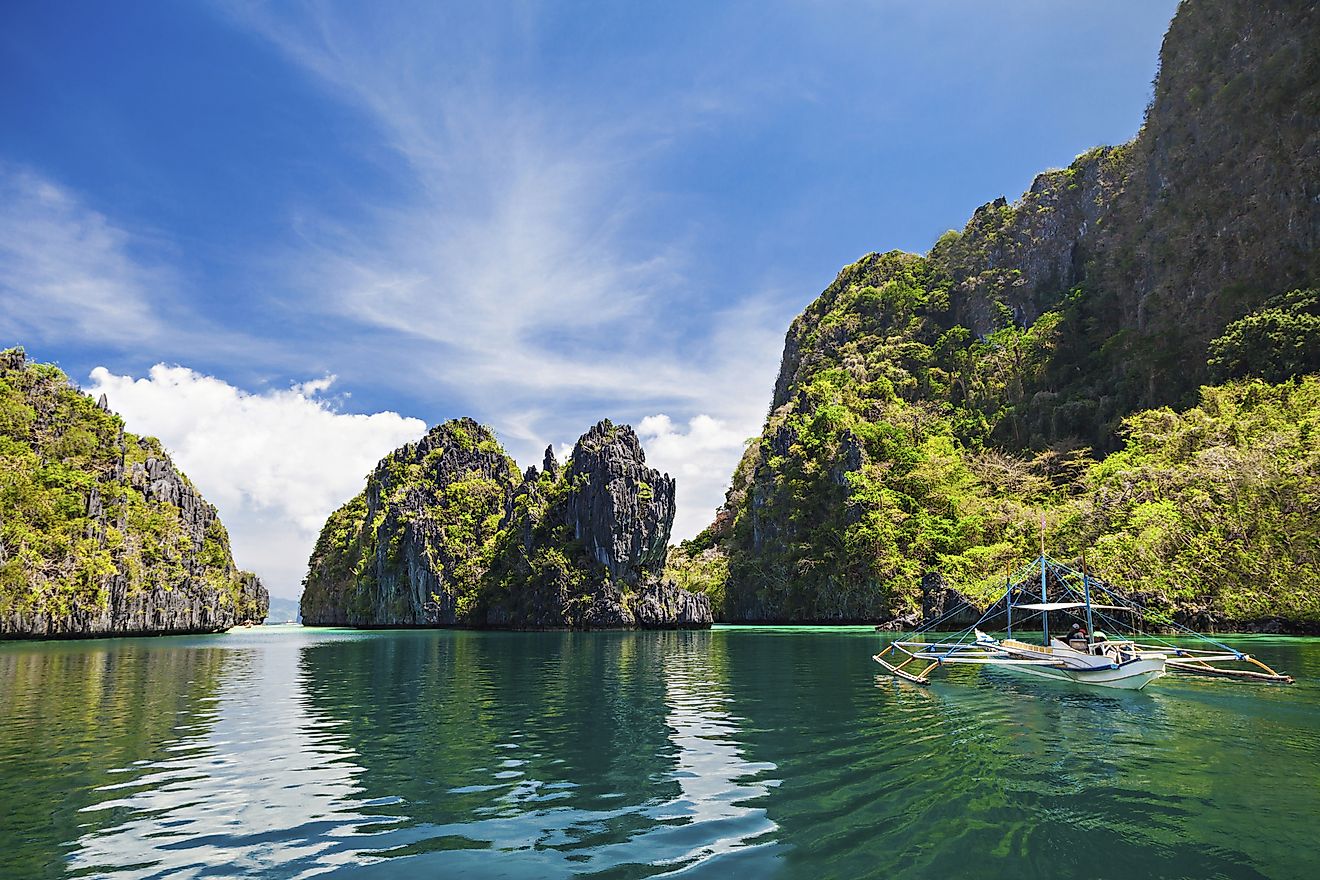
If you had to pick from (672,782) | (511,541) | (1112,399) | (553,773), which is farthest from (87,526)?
(1112,399)

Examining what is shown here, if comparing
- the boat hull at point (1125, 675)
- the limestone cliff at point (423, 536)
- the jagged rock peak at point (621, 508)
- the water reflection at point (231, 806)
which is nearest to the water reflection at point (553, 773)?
the water reflection at point (231, 806)

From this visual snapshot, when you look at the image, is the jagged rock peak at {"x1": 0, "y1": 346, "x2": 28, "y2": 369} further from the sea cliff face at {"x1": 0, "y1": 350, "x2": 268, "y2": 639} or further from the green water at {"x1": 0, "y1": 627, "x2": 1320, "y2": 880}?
the green water at {"x1": 0, "y1": 627, "x2": 1320, "y2": 880}

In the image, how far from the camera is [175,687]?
29.9 m

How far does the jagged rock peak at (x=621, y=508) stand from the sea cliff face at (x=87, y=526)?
2183 inches

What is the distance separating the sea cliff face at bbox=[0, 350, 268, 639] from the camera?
77.8 meters

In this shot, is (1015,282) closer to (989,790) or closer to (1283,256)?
(1283,256)

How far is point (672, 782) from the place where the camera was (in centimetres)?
1362

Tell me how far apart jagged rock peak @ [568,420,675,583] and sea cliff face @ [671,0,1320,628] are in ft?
49.1

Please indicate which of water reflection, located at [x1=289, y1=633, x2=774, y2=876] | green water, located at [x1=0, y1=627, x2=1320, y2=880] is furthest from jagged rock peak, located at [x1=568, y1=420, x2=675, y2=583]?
green water, located at [x1=0, y1=627, x2=1320, y2=880]

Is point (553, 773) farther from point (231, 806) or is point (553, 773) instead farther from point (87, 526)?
point (87, 526)

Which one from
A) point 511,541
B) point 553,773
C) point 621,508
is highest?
point 621,508

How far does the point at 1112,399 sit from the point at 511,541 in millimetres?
83374

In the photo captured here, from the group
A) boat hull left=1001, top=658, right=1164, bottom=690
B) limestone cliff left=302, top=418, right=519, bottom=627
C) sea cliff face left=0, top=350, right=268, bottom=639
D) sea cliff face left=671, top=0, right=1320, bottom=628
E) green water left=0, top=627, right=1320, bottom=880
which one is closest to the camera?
green water left=0, top=627, right=1320, bottom=880

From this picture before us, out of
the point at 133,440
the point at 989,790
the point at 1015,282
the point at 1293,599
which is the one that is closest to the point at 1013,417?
the point at 1015,282
